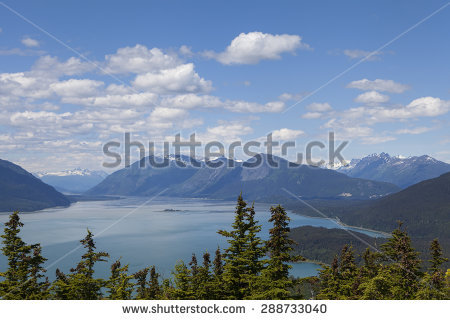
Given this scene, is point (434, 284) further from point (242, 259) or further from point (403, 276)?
point (242, 259)

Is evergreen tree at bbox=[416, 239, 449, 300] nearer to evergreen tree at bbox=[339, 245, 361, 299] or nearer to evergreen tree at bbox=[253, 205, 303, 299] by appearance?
evergreen tree at bbox=[339, 245, 361, 299]

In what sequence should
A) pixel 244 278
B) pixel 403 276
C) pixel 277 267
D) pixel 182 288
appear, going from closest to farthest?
pixel 277 267 → pixel 244 278 → pixel 182 288 → pixel 403 276

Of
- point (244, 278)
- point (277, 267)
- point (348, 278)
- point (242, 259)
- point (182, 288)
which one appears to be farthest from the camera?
point (348, 278)

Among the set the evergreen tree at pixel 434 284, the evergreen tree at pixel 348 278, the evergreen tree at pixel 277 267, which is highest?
the evergreen tree at pixel 277 267

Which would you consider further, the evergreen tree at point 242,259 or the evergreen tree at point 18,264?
the evergreen tree at point 18,264

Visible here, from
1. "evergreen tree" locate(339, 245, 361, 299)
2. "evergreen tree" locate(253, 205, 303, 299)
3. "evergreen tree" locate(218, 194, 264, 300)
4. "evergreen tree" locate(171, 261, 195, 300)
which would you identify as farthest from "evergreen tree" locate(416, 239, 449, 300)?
"evergreen tree" locate(171, 261, 195, 300)

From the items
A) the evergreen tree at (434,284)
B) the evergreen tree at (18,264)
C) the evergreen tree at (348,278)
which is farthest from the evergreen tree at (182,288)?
the evergreen tree at (348,278)

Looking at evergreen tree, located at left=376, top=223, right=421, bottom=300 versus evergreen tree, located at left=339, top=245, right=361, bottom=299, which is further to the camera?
evergreen tree, located at left=339, top=245, right=361, bottom=299

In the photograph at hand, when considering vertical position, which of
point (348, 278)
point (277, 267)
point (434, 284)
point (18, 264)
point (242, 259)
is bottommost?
point (348, 278)

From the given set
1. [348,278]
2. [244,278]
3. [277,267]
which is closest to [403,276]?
[277,267]

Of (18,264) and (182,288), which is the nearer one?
(182,288)

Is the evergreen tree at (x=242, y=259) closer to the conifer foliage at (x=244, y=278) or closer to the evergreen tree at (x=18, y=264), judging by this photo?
the conifer foliage at (x=244, y=278)
